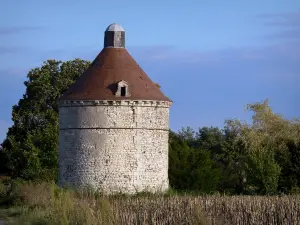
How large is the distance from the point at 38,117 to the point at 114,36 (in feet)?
57.4

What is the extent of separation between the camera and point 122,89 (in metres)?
42.7

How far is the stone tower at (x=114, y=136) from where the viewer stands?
42.0 m

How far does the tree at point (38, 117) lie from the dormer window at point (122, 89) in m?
13.6

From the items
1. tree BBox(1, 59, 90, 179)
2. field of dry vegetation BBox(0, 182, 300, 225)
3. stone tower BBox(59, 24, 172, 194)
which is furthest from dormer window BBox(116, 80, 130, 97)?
tree BBox(1, 59, 90, 179)

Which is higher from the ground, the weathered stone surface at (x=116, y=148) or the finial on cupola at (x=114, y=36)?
the finial on cupola at (x=114, y=36)

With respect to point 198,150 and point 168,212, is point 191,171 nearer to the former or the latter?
point 198,150

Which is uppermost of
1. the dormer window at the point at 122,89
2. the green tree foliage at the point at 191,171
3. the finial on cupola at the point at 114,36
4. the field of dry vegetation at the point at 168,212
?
the finial on cupola at the point at 114,36

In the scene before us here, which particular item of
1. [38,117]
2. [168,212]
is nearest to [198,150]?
[38,117]

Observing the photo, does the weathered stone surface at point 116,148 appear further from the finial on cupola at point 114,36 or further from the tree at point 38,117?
the tree at point 38,117

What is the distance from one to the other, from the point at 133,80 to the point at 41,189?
25.9 ft

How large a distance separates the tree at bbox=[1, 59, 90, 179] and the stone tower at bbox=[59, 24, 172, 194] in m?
12.5

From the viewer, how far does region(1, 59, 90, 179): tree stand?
56.2m

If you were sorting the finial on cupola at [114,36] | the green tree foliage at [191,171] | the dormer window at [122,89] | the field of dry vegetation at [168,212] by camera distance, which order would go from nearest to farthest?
the field of dry vegetation at [168,212] → the dormer window at [122,89] → the finial on cupola at [114,36] → the green tree foliage at [191,171]

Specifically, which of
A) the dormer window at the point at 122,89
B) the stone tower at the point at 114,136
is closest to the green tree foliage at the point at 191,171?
the stone tower at the point at 114,136
